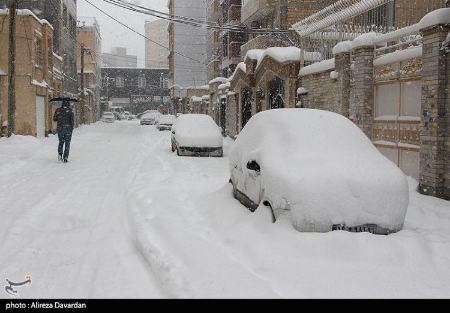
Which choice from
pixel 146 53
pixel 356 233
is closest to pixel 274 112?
pixel 356 233

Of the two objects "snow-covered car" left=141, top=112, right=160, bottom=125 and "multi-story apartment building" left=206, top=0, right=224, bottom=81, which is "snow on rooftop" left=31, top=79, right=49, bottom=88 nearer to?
"multi-story apartment building" left=206, top=0, right=224, bottom=81

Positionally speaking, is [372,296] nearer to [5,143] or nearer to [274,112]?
[274,112]

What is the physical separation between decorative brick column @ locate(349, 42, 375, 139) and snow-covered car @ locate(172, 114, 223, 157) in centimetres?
616

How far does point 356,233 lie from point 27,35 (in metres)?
23.9

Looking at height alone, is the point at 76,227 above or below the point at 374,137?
below

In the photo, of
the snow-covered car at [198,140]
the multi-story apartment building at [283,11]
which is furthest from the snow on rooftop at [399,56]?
the multi-story apartment building at [283,11]

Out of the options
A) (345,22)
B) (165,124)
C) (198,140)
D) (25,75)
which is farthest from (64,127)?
(165,124)

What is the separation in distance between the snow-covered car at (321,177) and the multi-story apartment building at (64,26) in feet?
95.7

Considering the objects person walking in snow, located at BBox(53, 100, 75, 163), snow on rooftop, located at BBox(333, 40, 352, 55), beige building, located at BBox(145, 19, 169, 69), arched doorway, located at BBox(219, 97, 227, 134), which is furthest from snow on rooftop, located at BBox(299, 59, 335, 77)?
beige building, located at BBox(145, 19, 169, 69)

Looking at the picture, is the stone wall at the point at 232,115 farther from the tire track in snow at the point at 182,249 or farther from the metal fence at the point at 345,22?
the tire track in snow at the point at 182,249

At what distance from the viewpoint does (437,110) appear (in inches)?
345

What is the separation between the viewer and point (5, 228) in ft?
20.9
